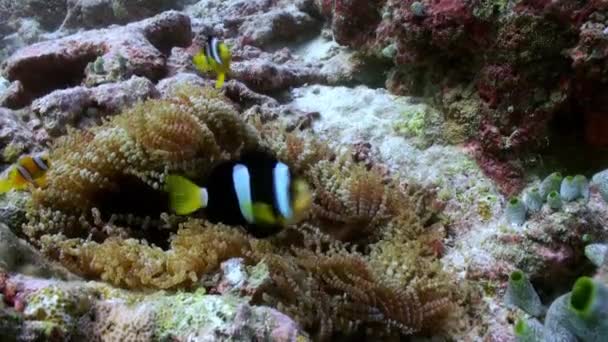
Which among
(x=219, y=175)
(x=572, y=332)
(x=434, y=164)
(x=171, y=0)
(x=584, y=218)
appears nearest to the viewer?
(x=572, y=332)

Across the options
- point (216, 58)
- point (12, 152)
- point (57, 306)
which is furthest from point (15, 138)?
point (57, 306)

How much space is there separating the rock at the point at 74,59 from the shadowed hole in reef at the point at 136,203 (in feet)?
6.38

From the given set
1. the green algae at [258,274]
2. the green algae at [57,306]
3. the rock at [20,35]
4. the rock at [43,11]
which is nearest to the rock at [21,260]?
the green algae at [57,306]

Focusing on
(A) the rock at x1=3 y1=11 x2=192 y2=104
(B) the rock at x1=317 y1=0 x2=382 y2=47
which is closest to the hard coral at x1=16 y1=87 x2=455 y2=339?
(A) the rock at x1=3 y1=11 x2=192 y2=104

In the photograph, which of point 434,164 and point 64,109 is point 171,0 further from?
point 434,164

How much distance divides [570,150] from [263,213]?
210 cm

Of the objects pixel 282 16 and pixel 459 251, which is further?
pixel 282 16

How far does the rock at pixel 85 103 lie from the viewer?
12.6 ft

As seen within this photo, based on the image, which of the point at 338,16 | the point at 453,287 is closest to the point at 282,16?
the point at 338,16

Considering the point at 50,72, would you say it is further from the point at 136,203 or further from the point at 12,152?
the point at 136,203

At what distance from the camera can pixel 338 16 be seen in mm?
4961

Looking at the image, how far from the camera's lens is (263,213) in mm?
2363

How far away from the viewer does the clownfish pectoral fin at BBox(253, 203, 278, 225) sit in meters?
2.34

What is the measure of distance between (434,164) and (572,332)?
1.68 meters
